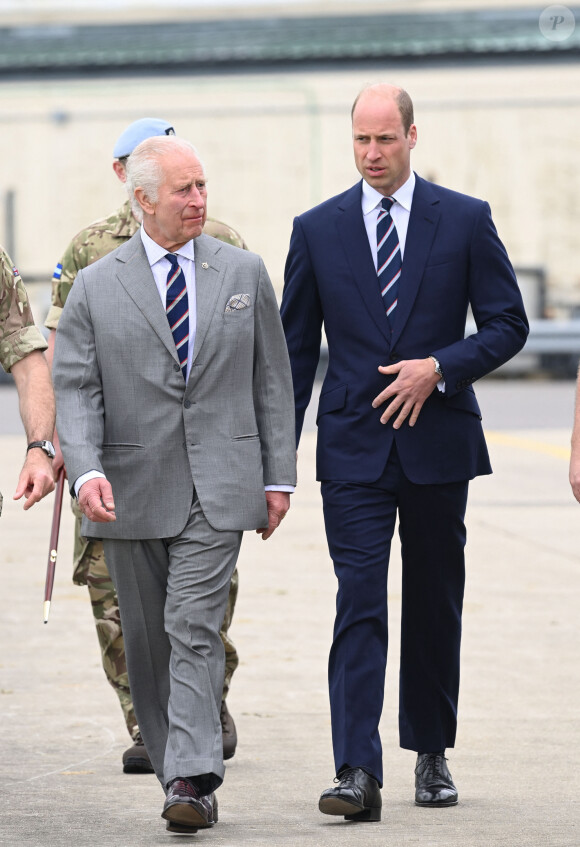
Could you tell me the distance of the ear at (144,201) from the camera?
4.98 meters

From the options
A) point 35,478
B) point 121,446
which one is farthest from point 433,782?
point 35,478

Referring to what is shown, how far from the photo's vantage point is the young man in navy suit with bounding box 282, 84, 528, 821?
203 inches

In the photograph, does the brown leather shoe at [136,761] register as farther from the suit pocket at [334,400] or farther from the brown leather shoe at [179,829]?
the suit pocket at [334,400]

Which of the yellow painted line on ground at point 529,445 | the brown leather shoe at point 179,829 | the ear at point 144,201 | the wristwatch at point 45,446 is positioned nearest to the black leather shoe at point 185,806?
the brown leather shoe at point 179,829

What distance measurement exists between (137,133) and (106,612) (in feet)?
5.19

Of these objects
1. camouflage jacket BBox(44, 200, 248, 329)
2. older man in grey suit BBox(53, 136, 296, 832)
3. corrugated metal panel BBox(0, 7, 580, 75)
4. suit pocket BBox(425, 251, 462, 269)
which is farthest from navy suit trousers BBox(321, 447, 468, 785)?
corrugated metal panel BBox(0, 7, 580, 75)

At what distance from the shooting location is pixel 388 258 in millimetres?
5305

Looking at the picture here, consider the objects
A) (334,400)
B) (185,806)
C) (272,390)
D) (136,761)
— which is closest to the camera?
(185,806)

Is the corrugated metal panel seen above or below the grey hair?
above

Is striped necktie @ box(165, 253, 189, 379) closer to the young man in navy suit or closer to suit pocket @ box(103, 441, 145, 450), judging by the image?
suit pocket @ box(103, 441, 145, 450)

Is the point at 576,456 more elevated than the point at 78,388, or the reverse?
the point at 78,388

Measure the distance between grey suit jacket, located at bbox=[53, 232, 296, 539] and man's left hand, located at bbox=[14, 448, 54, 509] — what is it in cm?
15

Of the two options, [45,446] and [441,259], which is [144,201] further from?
[441,259]

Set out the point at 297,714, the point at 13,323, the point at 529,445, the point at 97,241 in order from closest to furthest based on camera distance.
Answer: the point at 13,323
the point at 97,241
the point at 297,714
the point at 529,445
